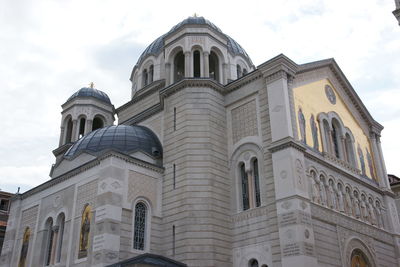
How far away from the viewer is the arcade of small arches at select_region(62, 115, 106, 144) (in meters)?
34.7

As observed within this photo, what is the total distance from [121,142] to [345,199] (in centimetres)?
1280

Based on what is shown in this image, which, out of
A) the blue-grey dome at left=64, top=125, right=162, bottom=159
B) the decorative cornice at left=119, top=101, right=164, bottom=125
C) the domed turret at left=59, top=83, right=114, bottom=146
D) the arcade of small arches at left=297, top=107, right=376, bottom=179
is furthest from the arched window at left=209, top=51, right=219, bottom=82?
the domed turret at left=59, top=83, right=114, bottom=146

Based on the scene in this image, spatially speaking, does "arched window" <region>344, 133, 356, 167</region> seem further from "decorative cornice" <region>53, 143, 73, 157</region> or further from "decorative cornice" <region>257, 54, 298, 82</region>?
"decorative cornice" <region>53, 143, 73, 157</region>

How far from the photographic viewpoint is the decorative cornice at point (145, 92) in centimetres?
3063

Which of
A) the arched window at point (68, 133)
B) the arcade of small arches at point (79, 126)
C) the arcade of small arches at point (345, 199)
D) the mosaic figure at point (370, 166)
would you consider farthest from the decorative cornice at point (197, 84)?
the arched window at point (68, 133)

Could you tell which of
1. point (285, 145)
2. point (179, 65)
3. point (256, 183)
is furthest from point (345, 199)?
point (179, 65)

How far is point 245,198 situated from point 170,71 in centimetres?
957

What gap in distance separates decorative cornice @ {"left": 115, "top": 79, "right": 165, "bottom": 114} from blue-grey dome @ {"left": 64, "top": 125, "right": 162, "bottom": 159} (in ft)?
13.8

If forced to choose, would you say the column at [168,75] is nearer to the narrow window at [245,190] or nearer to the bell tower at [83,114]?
the narrow window at [245,190]

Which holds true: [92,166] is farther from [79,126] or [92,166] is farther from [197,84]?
[79,126]

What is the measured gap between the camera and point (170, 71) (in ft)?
92.3

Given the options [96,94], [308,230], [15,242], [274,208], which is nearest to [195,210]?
[274,208]

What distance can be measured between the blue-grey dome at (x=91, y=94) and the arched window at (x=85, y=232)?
15.0m

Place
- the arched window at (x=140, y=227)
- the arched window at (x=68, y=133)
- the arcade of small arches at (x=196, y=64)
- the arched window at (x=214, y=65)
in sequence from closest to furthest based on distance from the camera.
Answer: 1. the arched window at (x=140, y=227)
2. the arcade of small arches at (x=196, y=64)
3. the arched window at (x=214, y=65)
4. the arched window at (x=68, y=133)
